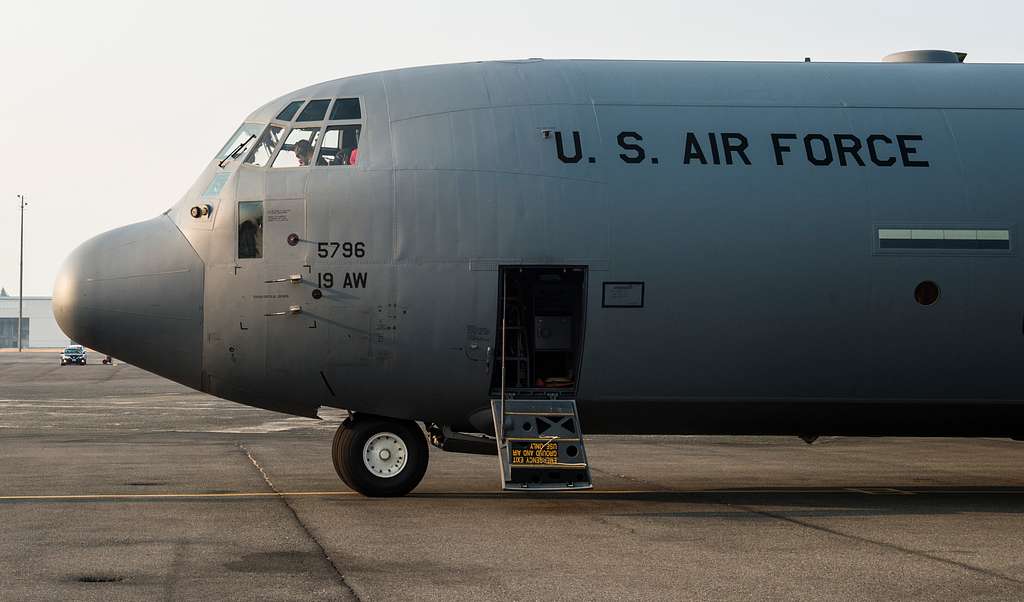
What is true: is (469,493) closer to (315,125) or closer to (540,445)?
(540,445)

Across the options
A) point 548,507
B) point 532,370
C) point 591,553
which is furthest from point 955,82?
point 591,553

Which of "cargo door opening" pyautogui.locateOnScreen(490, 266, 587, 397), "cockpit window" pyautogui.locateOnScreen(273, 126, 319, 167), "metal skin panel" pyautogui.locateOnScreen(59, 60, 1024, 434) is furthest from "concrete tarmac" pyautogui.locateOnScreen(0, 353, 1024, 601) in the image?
"cockpit window" pyautogui.locateOnScreen(273, 126, 319, 167)

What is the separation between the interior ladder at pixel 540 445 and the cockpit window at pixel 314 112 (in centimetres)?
435

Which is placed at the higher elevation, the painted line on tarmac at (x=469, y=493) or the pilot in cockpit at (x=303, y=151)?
the pilot in cockpit at (x=303, y=151)

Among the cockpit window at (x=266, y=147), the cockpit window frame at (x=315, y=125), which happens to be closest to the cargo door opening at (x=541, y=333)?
the cockpit window frame at (x=315, y=125)

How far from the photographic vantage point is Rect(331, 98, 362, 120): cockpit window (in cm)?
1541

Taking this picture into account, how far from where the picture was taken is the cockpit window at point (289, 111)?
15541mm

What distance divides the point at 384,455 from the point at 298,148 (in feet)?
13.2

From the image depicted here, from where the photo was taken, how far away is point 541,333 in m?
15.4

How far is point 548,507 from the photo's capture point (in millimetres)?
14719

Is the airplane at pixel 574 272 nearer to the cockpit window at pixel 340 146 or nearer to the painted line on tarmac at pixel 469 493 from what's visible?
the cockpit window at pixel 340 146

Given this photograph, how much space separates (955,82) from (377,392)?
28.8ft

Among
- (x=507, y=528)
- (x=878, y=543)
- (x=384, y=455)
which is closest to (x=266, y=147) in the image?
(x=384, y=455)

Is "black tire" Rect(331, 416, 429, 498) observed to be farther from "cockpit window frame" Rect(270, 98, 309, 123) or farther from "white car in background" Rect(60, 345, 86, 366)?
"white car in background" Rect(60, 345, 86, 366)
